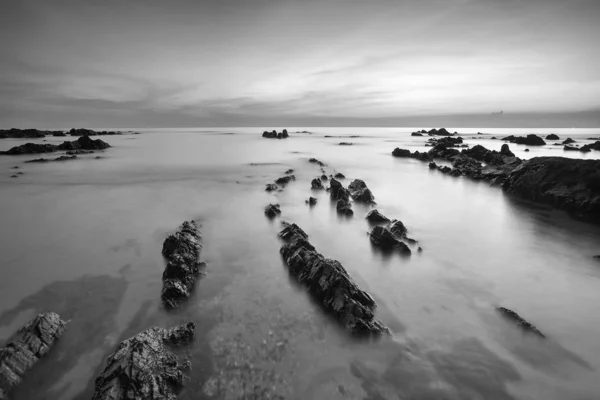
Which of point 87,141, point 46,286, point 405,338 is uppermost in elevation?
point 87,141

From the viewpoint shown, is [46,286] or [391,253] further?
[391,253]

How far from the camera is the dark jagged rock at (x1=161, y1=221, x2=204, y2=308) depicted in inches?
243

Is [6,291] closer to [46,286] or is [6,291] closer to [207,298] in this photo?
[46,286]

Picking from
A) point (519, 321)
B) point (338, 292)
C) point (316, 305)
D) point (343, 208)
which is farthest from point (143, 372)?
point (343, 208)

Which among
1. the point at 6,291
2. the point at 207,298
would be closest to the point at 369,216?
the point at 207,298

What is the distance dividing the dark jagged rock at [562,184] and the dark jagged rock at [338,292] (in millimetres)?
13092

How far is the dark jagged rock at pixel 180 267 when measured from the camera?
6.17 m

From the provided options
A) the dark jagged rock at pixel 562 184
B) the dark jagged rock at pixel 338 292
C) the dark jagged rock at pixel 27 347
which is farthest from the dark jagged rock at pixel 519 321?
the dark jagged rock at pixel 562 184

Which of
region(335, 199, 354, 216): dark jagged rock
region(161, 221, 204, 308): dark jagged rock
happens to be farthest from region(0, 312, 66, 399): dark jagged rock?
region(335, 199, 354, 216): dark jagged rock

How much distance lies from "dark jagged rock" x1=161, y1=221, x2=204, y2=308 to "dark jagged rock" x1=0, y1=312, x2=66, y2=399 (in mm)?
1900

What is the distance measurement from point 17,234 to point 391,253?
13603 mm

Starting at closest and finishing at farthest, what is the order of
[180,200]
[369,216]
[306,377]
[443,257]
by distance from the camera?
1. [306,377]
2. [443,257]
3. [369,216]
4. [180,200]

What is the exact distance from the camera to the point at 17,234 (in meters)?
9.91

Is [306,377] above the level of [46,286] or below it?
below
